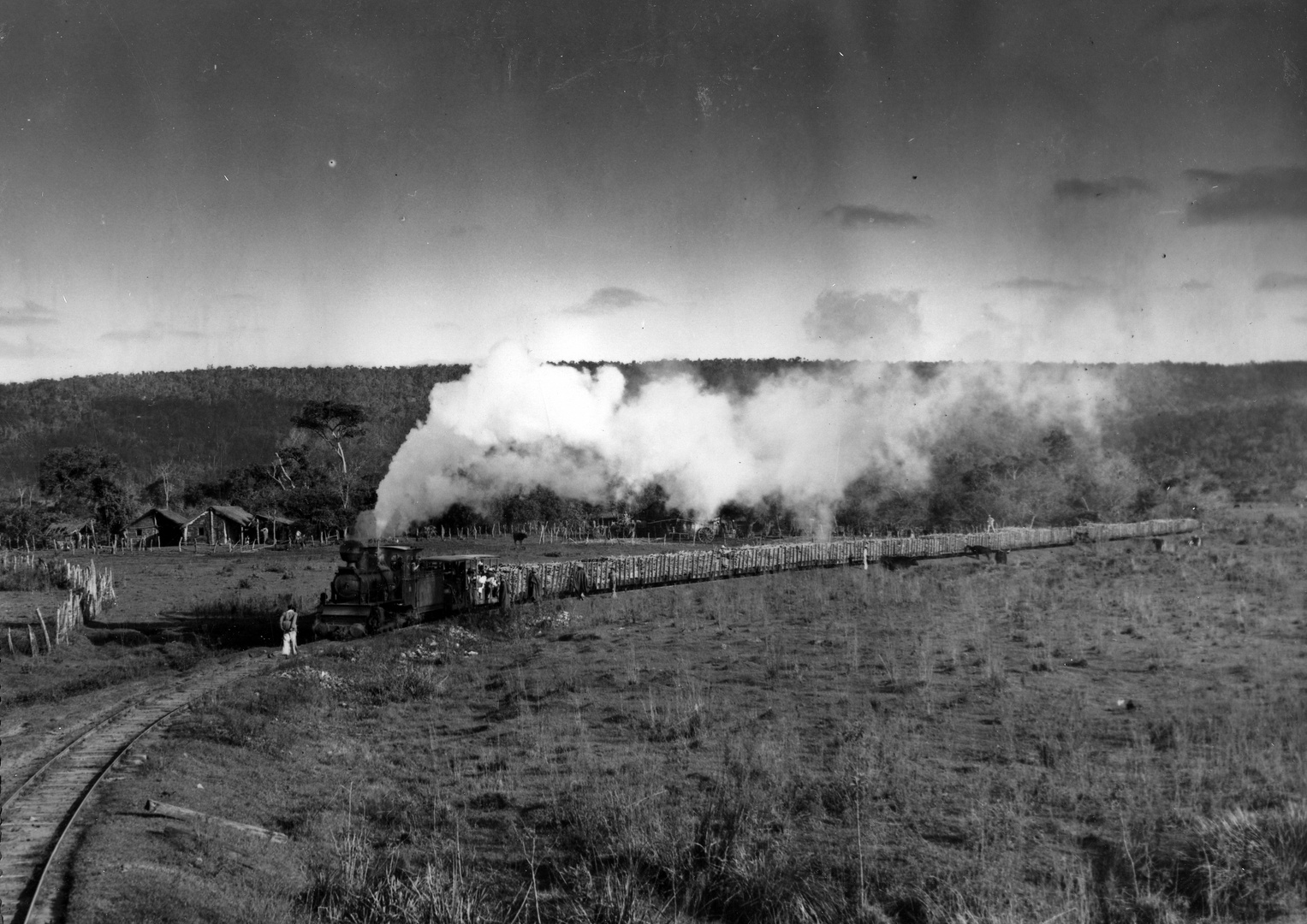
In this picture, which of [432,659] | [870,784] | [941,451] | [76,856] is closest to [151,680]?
[432,659]

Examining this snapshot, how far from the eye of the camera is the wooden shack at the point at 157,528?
259 ft

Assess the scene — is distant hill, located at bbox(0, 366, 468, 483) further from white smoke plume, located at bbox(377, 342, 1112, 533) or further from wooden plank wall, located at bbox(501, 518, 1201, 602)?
wooden plank wall, located at bbox(501, 518, 1201, 602)

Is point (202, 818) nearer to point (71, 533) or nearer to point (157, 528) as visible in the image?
point (71, 533)

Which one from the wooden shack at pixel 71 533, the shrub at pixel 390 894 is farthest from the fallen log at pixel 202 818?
the wooden shack at pixel 71 533

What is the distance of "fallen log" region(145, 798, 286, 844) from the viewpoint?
12883 millimetres

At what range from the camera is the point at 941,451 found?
72.4 m

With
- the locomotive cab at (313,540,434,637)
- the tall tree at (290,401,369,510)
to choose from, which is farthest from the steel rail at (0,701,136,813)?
the tall tree at (290,401,369,510)

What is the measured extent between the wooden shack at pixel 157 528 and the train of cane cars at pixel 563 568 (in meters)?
46.1

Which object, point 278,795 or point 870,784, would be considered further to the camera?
point 278,795

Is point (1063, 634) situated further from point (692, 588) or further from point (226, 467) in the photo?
point (226, 467)

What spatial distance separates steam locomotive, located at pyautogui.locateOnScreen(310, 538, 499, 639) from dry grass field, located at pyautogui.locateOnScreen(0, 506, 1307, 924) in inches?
43.7

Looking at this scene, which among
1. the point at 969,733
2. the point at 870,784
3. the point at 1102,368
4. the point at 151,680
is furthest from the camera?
the point at 1102,368

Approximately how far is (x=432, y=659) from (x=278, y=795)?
454 inches

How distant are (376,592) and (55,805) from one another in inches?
627
